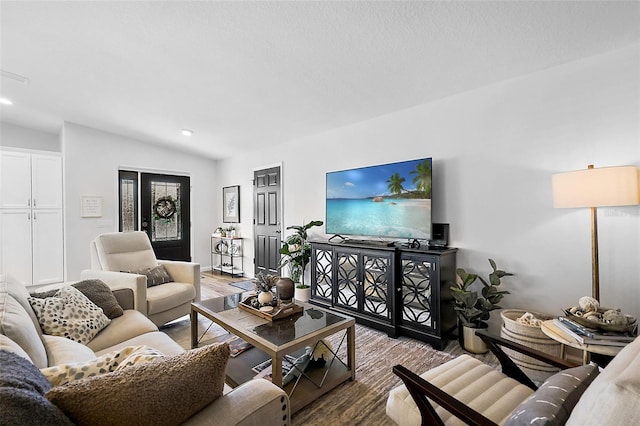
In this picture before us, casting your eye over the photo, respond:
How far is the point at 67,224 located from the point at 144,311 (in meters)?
3.12

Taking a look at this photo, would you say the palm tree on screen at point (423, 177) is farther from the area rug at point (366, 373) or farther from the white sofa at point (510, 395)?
the white sofa at point (510, 395)

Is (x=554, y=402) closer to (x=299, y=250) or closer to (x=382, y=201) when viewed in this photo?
(x=382, y=201)

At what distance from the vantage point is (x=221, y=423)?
0.86 meters

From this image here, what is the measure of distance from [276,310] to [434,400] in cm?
126

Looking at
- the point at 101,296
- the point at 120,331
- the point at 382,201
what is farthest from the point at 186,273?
the point at 382,201

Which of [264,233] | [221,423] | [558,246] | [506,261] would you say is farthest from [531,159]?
Answer: [264,233]

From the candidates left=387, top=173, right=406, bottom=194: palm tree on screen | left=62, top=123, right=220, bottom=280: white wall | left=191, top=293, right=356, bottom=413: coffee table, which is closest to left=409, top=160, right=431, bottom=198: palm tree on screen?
left=387, top=173, right=406, bottom=194: palm tree on screen

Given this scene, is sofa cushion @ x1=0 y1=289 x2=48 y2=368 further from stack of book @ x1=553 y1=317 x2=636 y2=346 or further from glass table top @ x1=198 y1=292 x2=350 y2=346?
stack of book @ x1=553 y1=317 x2=636 y2=346

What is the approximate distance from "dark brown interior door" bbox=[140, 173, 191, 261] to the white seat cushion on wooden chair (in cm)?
534

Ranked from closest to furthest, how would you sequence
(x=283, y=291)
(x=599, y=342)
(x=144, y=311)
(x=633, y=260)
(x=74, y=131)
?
(x=599, y=342) → (x=633, y=260) → (x=283, y=291) → (x=144, y=311) → (x=74, y=131)

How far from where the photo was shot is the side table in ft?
5.18

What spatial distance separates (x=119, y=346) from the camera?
178cm

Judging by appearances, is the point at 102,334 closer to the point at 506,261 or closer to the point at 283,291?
the point at 283,291

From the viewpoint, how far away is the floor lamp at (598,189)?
1.79 meters
